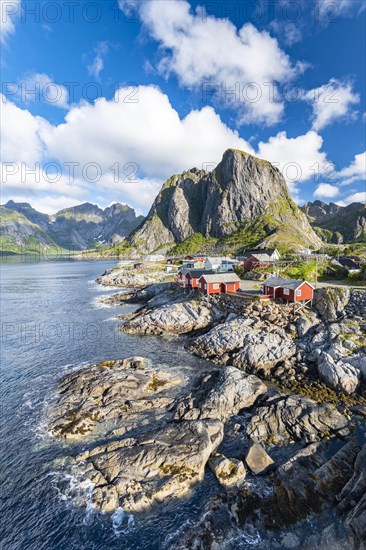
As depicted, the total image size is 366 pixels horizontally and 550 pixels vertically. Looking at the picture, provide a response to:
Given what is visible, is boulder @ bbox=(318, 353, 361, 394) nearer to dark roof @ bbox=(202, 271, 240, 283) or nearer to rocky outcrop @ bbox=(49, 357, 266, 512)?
rocky outcrop @ bbox=(49, 357, 266, 512)

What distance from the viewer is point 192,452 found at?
18.3 metres

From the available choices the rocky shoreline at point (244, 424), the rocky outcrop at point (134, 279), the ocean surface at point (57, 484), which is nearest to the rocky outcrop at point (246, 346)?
the rocky shoreline at point (244, 424)

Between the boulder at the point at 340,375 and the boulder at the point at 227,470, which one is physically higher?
the boulder at the point at 340,375

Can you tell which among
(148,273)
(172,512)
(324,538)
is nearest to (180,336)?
(172,512)

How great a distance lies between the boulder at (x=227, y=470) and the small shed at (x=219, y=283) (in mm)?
34241

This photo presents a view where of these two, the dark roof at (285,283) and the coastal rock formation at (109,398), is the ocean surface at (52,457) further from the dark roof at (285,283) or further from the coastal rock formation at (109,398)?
the dark roof at (285,283)

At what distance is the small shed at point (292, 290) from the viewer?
4041 centimetres

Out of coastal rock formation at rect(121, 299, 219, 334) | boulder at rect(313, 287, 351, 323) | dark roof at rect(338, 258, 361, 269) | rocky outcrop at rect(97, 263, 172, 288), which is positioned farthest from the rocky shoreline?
rocky outcrop at rect(97, 263, 172, 288)

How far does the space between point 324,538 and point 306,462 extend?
188 inches

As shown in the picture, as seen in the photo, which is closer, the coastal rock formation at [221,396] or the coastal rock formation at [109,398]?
the coastal rock formation at [109,398]

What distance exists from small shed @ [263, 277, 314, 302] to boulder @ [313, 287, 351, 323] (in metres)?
1.59

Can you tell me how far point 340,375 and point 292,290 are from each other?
638 inches

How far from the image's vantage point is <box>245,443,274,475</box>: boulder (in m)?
17.6

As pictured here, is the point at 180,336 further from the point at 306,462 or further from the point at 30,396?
the point at 306,462
